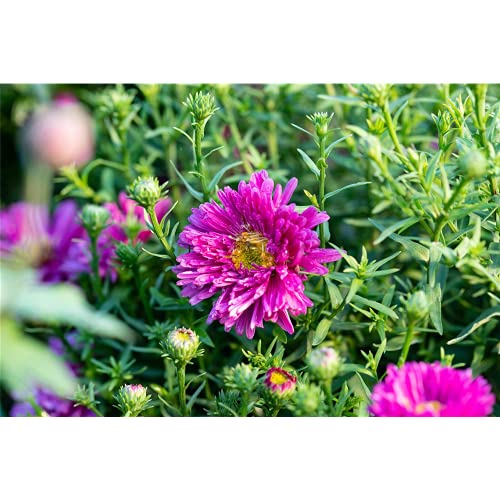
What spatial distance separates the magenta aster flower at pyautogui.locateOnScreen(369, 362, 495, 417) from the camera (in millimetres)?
562

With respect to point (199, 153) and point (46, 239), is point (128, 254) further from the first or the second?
point (46, 239)

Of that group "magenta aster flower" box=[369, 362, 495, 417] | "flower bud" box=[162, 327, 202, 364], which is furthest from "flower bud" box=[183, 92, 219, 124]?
"magenta aster flower" box=[369, 362, 495, 417]

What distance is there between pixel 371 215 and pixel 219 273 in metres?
0.32

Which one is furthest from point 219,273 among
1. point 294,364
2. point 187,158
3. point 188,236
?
point 187,158

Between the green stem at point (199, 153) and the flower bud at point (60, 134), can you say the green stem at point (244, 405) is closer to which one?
the green stem at point (199, 153)

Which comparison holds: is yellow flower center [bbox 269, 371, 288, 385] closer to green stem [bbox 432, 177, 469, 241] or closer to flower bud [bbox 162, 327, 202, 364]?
flower bud [bbox 162, 327, 202, 364]

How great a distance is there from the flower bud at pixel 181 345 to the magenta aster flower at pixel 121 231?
23 centimetres

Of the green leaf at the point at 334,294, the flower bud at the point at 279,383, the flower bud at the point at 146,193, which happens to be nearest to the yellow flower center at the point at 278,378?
the flower bud at the point at 279,383

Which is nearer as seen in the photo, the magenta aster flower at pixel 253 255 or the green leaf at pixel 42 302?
the green leaf at pixel 42 302

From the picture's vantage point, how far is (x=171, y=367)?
810mm

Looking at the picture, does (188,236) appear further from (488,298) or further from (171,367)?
(488,298)

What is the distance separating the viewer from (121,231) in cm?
93

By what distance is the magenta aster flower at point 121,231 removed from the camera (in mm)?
895

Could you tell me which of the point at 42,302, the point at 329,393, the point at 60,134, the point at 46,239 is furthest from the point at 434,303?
the point at 60,134
